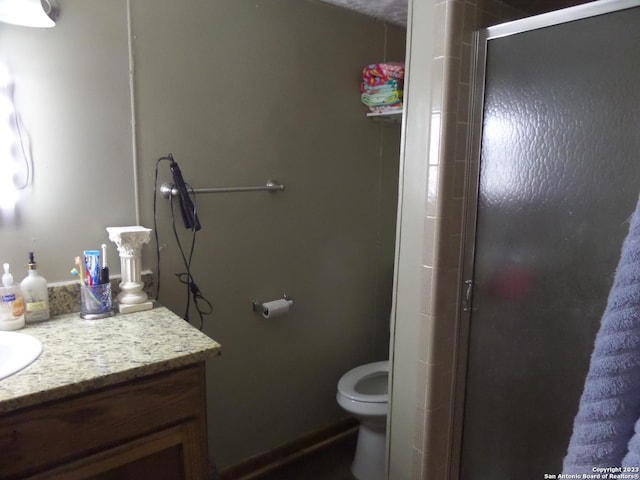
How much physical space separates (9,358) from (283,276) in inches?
41.2

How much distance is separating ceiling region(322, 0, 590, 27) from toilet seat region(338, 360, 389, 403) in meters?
1.57

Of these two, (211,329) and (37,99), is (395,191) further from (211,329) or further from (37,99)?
(37,99)

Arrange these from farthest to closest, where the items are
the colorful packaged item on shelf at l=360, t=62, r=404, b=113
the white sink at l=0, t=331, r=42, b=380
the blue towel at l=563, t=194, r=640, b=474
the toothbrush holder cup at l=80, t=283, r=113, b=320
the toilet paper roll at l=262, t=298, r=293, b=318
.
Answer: the colorful packaged item on shelf at l=360, t=62, r=404, b=113 < the toilet paper roll at l=262, t=298, r=293, b=318 < the toothbrush holder cup at l=80, t=283, r=113, b=320 < the white sink at l=0, t=331, r=42, b=380 < the blue towel at l=563, t=194, r=640, b=474

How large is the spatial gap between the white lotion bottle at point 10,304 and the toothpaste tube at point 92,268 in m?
0.17

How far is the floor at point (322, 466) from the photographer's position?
6.59 feet

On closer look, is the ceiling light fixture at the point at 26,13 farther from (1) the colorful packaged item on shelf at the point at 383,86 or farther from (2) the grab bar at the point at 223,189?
(1) the colorful packaged item on shelf at the point at 383,86

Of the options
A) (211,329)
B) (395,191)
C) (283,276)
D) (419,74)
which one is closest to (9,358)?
(211,329)

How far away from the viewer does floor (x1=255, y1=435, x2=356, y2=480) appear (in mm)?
2008

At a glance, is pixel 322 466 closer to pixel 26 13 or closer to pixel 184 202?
pixel 184 202

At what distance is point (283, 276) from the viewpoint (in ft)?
6.43

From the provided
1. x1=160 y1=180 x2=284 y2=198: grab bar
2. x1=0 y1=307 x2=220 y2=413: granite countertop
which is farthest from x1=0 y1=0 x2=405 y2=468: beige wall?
x1=0 y1=307 x2=220 y2=413: granite countertop

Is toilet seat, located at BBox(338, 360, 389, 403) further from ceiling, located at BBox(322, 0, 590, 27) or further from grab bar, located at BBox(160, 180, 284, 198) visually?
ceiling, located at BBox(322, 0, 590, 27)

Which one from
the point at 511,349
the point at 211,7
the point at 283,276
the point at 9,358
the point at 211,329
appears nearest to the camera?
the point at 9,358

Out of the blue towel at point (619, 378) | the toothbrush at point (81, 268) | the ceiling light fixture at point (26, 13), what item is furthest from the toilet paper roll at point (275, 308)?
the blue towel at point (619, 378)
